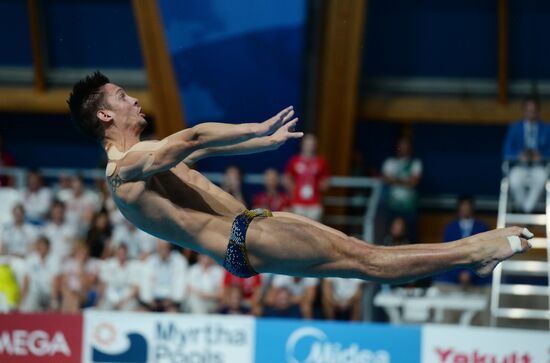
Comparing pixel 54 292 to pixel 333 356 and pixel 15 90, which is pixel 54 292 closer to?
pixel 333 356

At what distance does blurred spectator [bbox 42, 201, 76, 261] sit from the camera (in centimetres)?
1195

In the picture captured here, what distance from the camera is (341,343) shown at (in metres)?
9.44

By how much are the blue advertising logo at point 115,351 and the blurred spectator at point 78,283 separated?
157 cm

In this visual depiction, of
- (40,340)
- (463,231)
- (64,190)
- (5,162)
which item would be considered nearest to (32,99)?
(5,162)

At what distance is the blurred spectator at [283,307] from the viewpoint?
421 inches

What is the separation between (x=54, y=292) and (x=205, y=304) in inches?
69.2

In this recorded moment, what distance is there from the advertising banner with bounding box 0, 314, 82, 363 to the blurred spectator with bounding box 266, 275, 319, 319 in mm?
2040

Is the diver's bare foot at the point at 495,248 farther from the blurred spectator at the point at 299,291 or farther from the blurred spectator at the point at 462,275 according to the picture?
the blurred spectator at the point at 462,275

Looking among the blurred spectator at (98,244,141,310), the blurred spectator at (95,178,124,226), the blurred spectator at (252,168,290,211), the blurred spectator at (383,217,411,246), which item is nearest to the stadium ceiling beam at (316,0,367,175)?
the blurred spectator at (252,168,290,211)

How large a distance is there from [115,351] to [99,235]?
2.31 meters

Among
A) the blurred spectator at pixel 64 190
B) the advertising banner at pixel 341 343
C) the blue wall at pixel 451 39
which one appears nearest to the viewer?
the advertising banner at pixel 341 343

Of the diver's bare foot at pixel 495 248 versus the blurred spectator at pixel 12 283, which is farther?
the blurred spectator at pixel 12 283

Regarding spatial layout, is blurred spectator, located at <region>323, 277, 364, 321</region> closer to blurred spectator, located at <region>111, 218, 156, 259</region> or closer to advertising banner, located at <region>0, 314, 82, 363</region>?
blurred spectator, located at <region>111, 218, 156, 259</region>

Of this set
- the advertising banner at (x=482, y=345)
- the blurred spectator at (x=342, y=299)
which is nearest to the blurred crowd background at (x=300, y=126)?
the blurred spectator at (x=342, y=299)
